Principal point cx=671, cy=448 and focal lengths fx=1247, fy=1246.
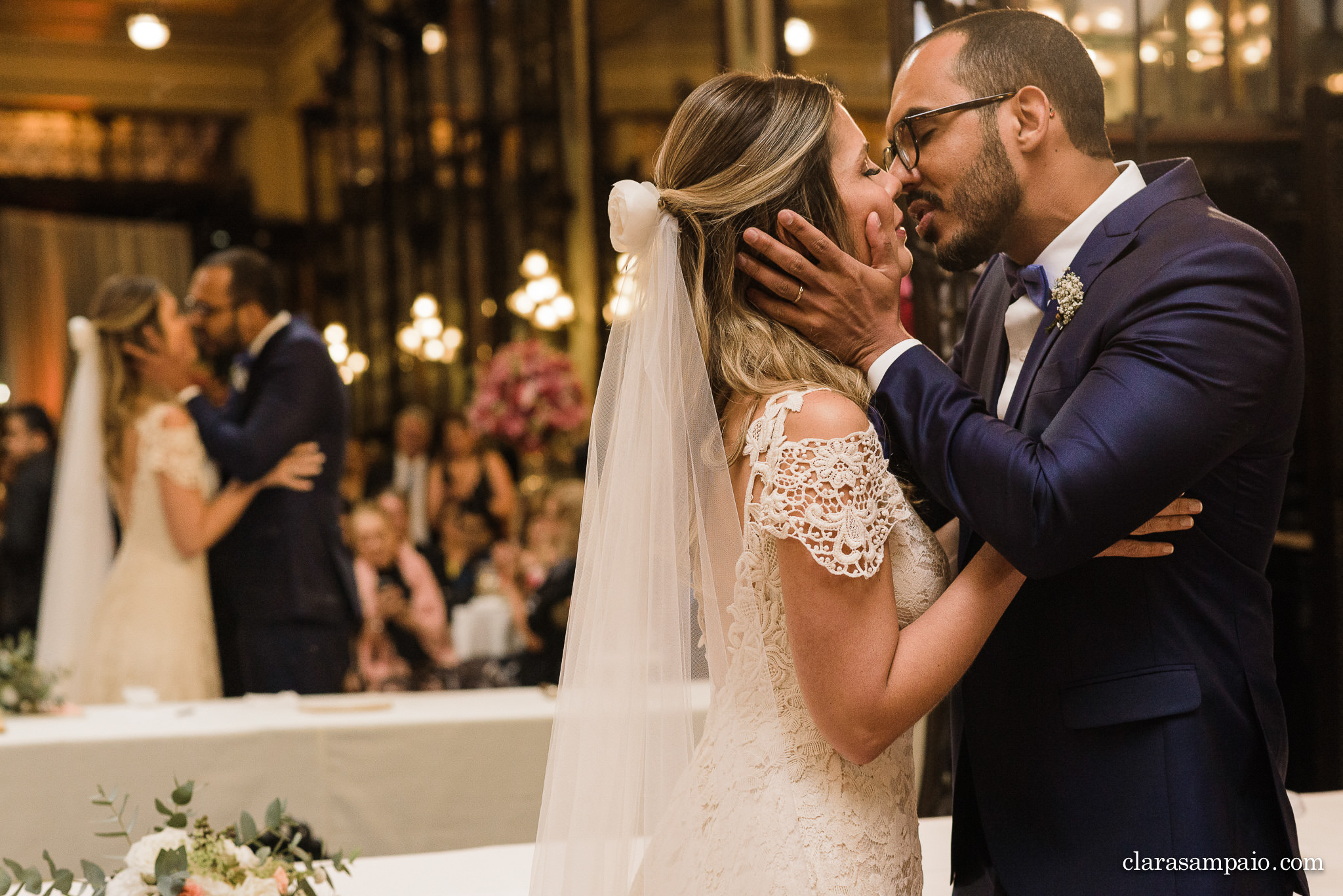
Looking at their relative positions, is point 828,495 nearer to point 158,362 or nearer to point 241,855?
point 241,855

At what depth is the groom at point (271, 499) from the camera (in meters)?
4.06

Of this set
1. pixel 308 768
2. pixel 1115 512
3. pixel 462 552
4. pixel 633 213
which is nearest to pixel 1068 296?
pixel 1115 512

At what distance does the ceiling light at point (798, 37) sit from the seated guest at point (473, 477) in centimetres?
285

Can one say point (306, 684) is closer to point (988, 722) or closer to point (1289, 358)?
point (988, 722)

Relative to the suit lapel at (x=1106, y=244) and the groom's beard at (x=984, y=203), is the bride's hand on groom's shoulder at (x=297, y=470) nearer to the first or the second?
the groom's beard at (x=984, y=203)

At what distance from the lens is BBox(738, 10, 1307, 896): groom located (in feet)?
4.89

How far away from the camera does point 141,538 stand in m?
4.15

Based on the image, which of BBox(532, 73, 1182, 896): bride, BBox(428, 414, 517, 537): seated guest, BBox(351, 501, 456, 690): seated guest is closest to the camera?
BBox(532, 73, 1182, 896): bride

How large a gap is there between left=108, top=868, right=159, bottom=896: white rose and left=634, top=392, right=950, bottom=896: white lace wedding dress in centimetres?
68

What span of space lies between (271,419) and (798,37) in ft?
10.2

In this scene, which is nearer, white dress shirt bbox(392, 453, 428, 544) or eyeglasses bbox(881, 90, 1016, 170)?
eyeglasses bbox(881, 90, 1016, 170)

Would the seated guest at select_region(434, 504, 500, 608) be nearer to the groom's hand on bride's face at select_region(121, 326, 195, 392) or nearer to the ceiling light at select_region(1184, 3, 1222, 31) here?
the groom's hand on bride's face at select_region(121, 326, 195, 392)

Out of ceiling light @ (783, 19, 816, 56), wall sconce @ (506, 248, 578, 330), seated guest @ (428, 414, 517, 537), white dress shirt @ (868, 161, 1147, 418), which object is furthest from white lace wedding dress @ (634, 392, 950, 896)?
wall sconce @ (506, 248, 578, 330)

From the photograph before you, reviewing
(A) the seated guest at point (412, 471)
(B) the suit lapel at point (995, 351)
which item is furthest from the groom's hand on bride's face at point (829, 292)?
(A) the seated guest at point (412, 471)
